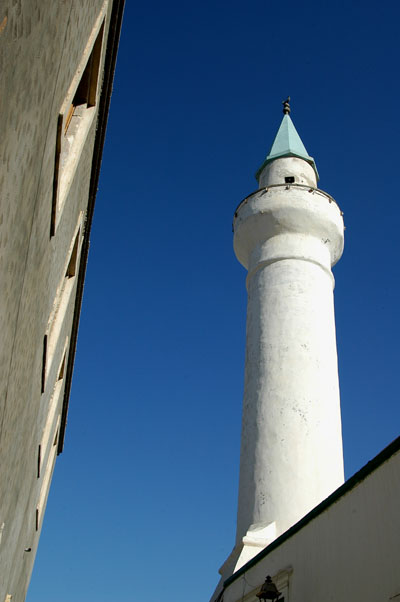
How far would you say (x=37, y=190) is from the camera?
4.20 m

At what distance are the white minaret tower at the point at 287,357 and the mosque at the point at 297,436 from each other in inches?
1.0

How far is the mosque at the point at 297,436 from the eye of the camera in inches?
245

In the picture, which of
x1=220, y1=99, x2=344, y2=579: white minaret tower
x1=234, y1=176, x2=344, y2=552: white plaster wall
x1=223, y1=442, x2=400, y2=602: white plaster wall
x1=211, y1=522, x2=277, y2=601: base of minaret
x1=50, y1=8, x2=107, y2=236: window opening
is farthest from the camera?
x1=234, y1=176, x2=344, y2=552: white plaster wall

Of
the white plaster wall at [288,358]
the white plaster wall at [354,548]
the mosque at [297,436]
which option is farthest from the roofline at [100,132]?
the white plaster wall at [354,548]

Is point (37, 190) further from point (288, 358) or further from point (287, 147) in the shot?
point (287, 147)

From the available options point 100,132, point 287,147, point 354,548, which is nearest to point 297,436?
point 354,548

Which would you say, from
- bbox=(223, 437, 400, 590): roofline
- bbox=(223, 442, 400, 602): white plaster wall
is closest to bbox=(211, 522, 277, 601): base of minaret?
bbox=(223, 437, 400, 590): roofline

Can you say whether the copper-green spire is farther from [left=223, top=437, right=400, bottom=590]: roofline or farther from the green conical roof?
[left=223, top=437, right=400, bottom=590]: roofline

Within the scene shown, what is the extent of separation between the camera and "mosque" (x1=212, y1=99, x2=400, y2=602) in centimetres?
621

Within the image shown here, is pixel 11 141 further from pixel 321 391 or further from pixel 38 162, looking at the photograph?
pixel 321 391

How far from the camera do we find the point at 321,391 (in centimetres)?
1335

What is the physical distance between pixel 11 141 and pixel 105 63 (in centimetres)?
445

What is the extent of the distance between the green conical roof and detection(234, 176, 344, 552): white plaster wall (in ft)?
7.26

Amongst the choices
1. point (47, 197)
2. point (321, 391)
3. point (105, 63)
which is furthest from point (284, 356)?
point (47, 197)
